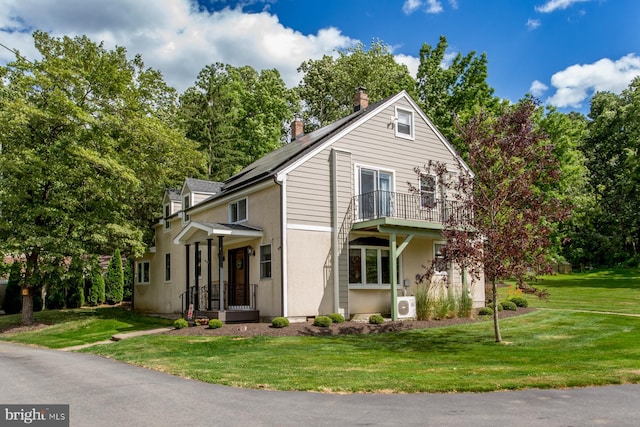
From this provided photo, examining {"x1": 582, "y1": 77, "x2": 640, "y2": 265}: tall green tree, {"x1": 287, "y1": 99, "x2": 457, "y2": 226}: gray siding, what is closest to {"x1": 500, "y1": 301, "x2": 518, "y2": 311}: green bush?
{"x1": 287, "y1": 99, "x2": 457, "y2": 226}: gray siding

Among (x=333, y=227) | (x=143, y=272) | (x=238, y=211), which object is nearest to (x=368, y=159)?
(x=333, y=227)

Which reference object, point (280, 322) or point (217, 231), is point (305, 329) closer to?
point (280, 322)

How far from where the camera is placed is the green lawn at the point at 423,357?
892 centimetres

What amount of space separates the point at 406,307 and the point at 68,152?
15.1 metres

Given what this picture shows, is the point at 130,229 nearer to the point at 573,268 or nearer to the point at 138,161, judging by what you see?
the point at 138,161

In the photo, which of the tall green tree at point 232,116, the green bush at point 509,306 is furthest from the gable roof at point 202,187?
the tall green tree at point 232,116

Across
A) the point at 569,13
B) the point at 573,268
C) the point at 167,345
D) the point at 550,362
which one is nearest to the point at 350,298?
the point at 167,345

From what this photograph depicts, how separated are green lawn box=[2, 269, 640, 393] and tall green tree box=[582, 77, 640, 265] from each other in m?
31.8

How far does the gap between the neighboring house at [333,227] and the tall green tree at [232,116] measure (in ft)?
63.6

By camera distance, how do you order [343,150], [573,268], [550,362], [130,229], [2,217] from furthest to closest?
1. [573,268]
2. [130,229]
3. [2,217]
4. [343,150]
5. [550,362]

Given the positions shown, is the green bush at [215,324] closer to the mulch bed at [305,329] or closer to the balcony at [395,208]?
the mulch bed at [305,329]

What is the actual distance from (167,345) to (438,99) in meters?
29.2

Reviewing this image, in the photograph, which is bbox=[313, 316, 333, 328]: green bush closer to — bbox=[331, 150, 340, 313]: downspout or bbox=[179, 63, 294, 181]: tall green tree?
bbox=[331, 150, 340, 313]: downspout

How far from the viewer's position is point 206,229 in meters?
18.5
